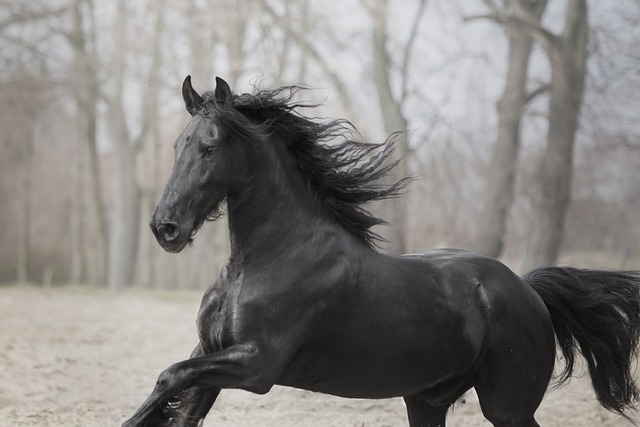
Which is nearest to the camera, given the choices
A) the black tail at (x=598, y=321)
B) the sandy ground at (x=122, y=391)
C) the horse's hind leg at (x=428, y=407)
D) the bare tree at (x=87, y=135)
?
the horse's hind leg at (x=428, y=407)

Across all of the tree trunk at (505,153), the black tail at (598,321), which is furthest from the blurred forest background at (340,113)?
the black tail at (598,321)

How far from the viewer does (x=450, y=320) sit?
4672 millimetres

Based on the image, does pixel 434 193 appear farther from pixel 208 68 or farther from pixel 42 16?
pixel 42 16

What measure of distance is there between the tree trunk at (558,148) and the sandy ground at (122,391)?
8.04m

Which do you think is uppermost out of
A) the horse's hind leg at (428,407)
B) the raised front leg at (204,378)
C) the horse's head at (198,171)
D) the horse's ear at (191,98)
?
the horse's ear at (191,98)

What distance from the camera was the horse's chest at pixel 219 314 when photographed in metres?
4.08

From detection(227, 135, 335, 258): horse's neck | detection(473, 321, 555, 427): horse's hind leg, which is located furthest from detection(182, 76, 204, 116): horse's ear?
detection(473, 321, 555, 427): horse's hind leg

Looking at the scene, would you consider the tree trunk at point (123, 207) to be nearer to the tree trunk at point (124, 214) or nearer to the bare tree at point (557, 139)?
the tree trunk at point (124, 214)

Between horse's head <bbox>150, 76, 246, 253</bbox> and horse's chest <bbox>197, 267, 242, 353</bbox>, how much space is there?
1.06 ft

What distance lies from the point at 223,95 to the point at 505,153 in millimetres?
17126

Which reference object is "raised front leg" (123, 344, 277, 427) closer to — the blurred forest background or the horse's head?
the horse's head

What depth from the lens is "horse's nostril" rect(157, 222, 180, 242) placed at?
152 inches

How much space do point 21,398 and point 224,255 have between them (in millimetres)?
16836

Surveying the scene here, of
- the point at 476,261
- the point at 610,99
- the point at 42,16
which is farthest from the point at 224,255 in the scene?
the point at 476,261
